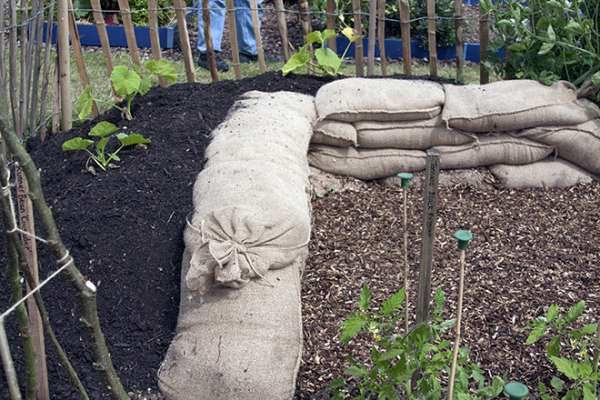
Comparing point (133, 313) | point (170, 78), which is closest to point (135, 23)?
point (170, 78)

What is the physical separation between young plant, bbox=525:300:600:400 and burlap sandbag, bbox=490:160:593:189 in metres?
1.27

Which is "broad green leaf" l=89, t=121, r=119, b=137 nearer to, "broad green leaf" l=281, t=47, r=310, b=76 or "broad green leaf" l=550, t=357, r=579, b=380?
"broad green leaf" l=281, t=47, r=310, b=76

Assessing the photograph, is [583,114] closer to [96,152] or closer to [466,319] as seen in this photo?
[466,319]

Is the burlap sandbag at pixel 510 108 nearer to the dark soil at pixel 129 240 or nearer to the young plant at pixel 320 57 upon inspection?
the young plant at pixel 320 57

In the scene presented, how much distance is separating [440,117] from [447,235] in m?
0.73

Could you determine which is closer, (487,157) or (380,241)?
(380,241)

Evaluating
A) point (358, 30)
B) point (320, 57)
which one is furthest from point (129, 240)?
point (358, 30)

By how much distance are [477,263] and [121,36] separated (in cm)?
444

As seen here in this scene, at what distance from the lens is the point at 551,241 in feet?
11.6

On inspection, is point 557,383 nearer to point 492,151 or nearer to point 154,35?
point 492,151

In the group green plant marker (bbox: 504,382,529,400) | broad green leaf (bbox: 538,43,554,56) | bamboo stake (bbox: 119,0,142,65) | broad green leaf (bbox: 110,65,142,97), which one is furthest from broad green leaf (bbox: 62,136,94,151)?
green plant marker (bbox: 504,382,529,400)

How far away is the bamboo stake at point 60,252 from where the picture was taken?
1.34m

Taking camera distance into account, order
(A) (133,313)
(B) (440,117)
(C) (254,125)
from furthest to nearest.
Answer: (B) (440,117) < (C) (254,125) < (A) (133,313)

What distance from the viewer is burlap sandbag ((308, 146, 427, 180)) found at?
13.1ft
